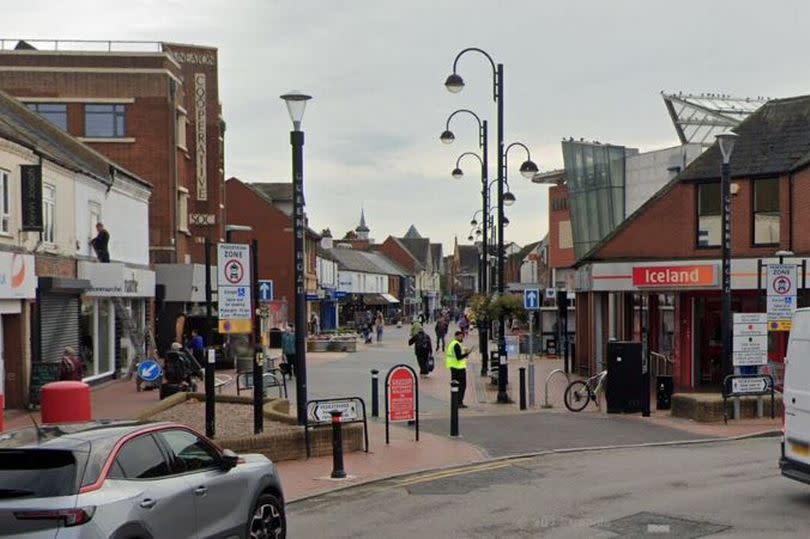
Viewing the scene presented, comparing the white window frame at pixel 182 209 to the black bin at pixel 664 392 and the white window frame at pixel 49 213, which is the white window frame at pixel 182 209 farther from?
the black bin at pixel 664 392

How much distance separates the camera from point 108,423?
8070 mm

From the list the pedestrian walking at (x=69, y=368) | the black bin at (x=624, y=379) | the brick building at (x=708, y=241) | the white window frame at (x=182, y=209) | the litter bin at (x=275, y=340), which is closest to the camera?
the black bin at (x=624, y=379)

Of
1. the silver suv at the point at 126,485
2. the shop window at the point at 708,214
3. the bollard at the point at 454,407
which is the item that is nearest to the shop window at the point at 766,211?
the shop window at the point at 708,214

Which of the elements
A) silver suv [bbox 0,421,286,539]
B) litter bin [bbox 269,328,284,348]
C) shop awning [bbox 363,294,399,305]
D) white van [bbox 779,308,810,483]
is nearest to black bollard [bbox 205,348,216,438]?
silver suv [bbox 0,421,286,539]

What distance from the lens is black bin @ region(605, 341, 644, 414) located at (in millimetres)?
20859

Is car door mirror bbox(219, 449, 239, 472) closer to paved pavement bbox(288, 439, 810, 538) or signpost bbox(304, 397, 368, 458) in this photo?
paved pavement bbox(288, 439, 810, 538)

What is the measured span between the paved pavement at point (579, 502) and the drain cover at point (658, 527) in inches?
0.4

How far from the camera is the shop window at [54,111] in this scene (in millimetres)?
38344

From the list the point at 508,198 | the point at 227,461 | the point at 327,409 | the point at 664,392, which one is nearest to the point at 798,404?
the point at 227,461

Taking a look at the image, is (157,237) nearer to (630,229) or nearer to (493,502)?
(630,229)

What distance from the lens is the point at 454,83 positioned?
79.0ft

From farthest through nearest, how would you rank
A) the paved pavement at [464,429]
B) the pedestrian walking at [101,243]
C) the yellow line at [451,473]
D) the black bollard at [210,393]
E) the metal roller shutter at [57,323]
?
the pedestrian walking at [101,243] → the metal roller shutter at [57,323] → the black bollard at [210,393] → the paved pavement at [464,429] → the yellow line at [451,473]

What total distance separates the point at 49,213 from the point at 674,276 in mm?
16294

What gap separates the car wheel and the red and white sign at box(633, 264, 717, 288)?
18426 mm
